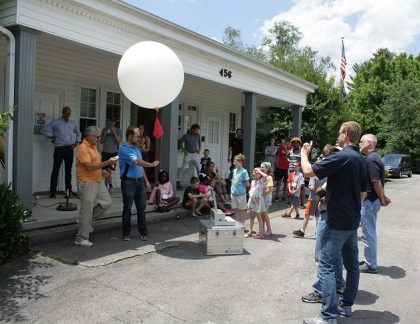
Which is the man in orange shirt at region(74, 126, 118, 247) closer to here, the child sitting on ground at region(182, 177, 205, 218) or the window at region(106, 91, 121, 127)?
the child sitting on ground at region(182, 177, 205, 218)

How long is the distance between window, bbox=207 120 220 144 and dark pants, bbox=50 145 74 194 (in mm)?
6622

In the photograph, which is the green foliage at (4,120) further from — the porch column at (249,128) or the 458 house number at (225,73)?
the porch column at (249,128)

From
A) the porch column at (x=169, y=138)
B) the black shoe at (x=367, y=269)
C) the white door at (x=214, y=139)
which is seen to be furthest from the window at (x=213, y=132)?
the black shoe at (x=367, y=269)

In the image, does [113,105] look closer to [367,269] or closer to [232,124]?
[232,124]

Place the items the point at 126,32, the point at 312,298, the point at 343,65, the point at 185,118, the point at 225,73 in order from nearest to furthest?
the point at 312,298
the point at 126,32
the point at 225,73
the point at 185,118
the point at 343,65

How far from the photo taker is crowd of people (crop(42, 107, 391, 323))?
12.7ft

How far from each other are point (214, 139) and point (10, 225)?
1010 centimetres

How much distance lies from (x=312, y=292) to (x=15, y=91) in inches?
191

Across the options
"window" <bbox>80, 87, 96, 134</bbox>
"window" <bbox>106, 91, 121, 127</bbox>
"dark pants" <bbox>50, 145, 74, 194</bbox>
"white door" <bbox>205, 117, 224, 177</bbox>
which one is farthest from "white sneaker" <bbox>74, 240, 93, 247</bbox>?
"white door" <bbox>205, 117, 224, 177</bbox>

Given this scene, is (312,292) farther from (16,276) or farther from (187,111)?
(187,111)

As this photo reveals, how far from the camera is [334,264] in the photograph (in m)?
4.01

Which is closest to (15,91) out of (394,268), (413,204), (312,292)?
(312,292)

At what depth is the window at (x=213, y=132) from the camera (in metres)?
14.6

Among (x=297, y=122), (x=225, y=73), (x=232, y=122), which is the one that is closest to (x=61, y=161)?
(x=225, y=73)
